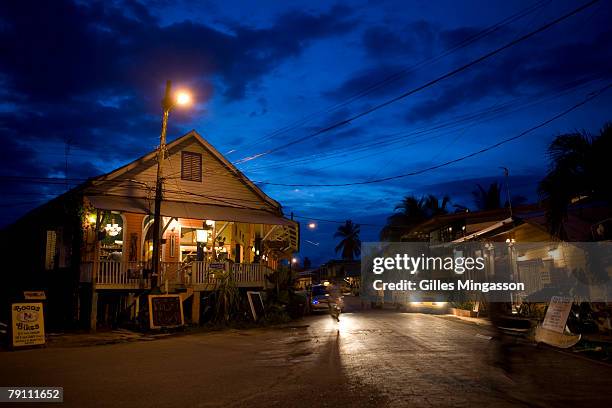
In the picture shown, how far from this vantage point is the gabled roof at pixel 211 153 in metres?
23.2

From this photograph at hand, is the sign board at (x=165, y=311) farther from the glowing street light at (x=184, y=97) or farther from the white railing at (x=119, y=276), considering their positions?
the glowing street light at (x=184, y=97)

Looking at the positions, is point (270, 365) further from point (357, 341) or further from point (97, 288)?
point (97, 288)

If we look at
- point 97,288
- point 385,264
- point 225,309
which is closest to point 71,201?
point 97,288

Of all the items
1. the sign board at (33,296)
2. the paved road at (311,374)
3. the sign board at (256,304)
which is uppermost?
the sign board at (33,296)

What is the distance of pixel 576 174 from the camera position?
13.6 m

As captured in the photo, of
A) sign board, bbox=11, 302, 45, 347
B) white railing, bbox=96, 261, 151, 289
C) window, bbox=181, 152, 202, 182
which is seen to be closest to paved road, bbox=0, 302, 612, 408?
sign board, bbox=11, 302, 45, 347

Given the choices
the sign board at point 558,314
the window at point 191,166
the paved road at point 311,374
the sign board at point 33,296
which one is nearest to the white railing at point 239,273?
the window at point 191,166

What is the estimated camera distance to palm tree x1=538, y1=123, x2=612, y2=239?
42.3 feet

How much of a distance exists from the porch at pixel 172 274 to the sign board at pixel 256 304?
96 centimetres

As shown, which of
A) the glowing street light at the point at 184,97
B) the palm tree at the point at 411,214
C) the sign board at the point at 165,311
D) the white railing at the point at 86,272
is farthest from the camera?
the palm tree at the point at 411,214

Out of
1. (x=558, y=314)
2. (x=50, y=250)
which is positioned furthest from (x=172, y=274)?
(x=558, y=314)

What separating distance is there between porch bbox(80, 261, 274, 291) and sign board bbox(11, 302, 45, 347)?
476 centimetres

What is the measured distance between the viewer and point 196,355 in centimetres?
1317

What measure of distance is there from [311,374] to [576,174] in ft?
28.7
